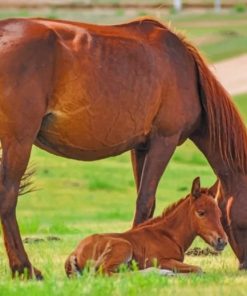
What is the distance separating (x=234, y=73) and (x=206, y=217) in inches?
1377

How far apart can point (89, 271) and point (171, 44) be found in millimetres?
2464

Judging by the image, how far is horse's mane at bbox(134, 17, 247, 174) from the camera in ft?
38.2

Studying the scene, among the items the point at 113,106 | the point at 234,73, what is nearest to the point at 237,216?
the point at 113,106

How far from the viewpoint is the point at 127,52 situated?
11.3m

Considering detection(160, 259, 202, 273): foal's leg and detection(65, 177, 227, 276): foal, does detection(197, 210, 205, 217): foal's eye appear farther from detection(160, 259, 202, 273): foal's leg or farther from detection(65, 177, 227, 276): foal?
detection(160, 259, 202, 273): foal's leg

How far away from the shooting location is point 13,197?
10.6 metres

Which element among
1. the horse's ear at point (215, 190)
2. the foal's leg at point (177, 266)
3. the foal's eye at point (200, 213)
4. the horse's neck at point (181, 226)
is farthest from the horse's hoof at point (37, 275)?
the horse's ear at point (215, 190)

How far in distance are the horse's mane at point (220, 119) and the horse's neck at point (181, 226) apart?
2.70 feet

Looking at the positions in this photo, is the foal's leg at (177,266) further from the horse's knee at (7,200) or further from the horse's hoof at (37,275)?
the horse's knee at (7,200)

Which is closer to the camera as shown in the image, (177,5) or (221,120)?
(221,120)

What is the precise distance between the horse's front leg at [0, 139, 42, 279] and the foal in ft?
1.28

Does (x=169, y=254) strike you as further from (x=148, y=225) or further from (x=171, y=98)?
(x=171, y=98)

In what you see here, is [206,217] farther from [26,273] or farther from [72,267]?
[26,273]

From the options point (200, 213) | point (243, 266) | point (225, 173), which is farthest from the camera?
point (225, 173)
